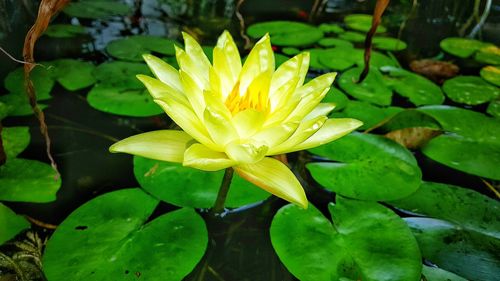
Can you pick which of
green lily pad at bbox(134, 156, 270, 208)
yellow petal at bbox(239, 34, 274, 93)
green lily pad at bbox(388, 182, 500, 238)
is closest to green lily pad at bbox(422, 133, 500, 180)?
green lily pad at bbox(388, 182, 500, 238)

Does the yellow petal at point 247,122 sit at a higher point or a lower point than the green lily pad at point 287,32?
higher

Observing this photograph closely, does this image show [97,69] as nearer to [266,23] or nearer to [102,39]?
[102,39]

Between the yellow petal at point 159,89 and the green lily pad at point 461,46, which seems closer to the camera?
the yellow petal at point 159,89

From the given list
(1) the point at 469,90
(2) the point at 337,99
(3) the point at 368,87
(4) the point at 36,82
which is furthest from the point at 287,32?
(4) the point at 36,82

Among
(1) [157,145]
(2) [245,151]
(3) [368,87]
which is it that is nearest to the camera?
(2) [245,151]

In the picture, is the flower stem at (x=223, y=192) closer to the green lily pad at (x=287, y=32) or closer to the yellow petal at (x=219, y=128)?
the yellow petal at (x=219, y=128)

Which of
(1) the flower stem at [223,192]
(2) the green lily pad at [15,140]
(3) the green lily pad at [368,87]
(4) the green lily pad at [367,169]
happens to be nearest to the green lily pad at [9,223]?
(2) the green lily pad at [15,140]

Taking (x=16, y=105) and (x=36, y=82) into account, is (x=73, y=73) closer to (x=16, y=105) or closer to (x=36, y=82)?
(x=36, y=82)
